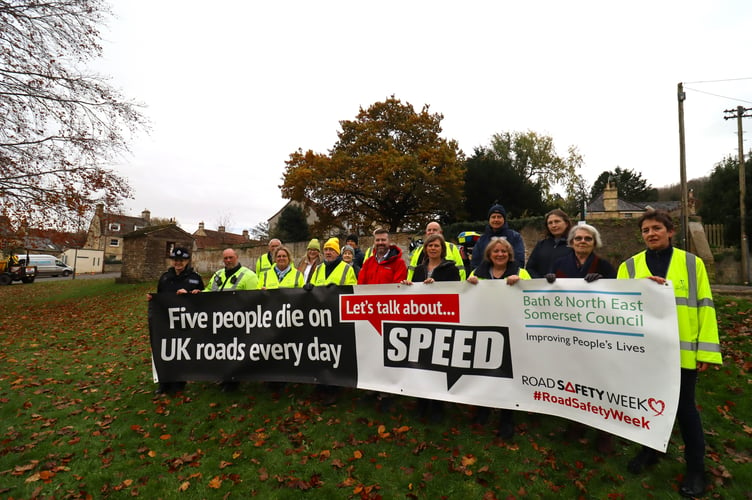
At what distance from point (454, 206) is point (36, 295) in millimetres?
23834

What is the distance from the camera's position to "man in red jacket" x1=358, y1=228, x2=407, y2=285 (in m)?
4.32

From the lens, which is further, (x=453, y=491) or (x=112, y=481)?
(x=112, y=481)

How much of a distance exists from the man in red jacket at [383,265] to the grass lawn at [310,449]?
1449 mm

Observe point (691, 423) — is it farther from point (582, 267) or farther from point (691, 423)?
point (582, 267)

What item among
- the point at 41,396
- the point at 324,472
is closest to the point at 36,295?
the point at 41,396

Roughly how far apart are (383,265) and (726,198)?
101 feet

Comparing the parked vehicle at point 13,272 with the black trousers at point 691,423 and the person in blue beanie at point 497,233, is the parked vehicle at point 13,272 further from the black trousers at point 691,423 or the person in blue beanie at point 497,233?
the black trousers at point 691,423

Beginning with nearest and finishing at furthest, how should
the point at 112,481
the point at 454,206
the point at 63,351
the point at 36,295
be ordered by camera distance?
the point at 112,481 → the point at 63,351 → the point at 36,295 → the point at 454,206

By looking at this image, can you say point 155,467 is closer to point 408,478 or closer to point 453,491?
point 408,478

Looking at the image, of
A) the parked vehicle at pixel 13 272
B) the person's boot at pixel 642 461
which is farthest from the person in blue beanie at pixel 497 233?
the parked vehicle at pixel 13 272

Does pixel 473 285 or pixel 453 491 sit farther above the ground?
pixel 473 285

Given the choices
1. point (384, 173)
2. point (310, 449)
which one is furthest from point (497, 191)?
Result: point (310, 449)

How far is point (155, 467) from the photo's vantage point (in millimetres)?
3508

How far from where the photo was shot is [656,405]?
2.66 metres
